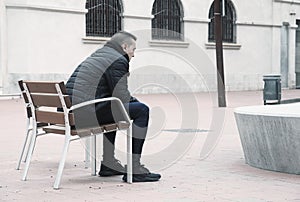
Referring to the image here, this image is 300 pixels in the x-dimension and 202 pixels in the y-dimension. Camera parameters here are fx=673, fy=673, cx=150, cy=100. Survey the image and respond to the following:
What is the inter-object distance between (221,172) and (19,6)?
17250mm

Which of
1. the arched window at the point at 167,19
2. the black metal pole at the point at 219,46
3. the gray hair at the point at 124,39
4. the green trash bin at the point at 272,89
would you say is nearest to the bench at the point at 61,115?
the gray hair at the point at 124,39

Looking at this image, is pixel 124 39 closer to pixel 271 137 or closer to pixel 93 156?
pixel 93 156

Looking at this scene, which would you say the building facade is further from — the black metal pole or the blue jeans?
the blue jeans

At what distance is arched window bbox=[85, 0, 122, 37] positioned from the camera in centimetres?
2556

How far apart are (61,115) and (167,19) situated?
22.3 meters

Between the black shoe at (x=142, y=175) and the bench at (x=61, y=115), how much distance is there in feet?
0.34

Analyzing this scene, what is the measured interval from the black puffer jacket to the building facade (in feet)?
38.0

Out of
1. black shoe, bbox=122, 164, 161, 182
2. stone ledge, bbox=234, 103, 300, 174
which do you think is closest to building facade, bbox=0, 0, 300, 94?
stone ledge, bbox=234, 103, 300, 174

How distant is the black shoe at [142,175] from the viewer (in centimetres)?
689

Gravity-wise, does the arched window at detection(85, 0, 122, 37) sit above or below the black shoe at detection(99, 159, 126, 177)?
above

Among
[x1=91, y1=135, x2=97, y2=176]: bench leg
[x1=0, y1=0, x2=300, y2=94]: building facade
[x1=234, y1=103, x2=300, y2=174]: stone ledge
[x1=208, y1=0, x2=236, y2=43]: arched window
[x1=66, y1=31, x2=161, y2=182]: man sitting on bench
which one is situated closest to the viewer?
[x1=66, y1=31, x2=161, y2=182]: man sitting on bench

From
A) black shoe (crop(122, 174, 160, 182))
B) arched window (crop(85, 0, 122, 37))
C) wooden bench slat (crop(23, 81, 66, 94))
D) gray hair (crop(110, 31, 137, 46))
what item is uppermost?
arched window (crop(85, 0, 122, 37))

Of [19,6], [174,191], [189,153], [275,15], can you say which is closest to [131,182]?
[174,191]

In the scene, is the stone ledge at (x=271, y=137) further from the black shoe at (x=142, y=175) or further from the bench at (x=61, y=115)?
the bench at (x=61, y=115)
